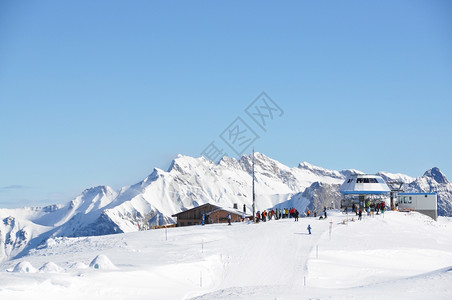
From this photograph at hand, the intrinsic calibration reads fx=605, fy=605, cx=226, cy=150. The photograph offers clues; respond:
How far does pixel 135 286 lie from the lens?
35062 millimetres

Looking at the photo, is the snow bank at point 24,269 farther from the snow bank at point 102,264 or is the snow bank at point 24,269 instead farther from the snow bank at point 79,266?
the snow bank at point 102,264

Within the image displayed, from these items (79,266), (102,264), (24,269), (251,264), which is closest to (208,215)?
(251,264)

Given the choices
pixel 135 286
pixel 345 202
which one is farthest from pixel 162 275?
pixel 345 202

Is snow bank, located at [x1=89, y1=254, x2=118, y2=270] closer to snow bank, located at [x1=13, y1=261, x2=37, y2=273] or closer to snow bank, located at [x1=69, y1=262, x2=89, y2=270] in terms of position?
snow bank, located at [x1=69, y1=262, x2=89, y2=270]

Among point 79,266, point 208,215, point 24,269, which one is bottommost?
point 79,266

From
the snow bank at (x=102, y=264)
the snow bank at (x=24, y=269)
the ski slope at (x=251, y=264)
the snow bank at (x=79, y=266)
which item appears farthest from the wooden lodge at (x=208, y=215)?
the snow bank at (x=24, y=269)

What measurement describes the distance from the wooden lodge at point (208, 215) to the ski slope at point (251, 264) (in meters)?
24.4

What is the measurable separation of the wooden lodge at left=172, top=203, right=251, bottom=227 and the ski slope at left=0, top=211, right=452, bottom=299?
24.4 meters

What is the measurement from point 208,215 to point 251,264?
42.3 m

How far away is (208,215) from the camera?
278ft

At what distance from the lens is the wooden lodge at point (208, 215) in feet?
278

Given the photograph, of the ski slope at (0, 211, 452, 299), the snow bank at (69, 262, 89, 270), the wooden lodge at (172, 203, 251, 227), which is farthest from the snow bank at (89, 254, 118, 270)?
the wooden lodge at (172, 203, 251, 227)

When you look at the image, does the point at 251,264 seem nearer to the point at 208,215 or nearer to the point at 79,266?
the point at 79,266

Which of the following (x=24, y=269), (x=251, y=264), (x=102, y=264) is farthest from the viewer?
(x=251, y=264)
